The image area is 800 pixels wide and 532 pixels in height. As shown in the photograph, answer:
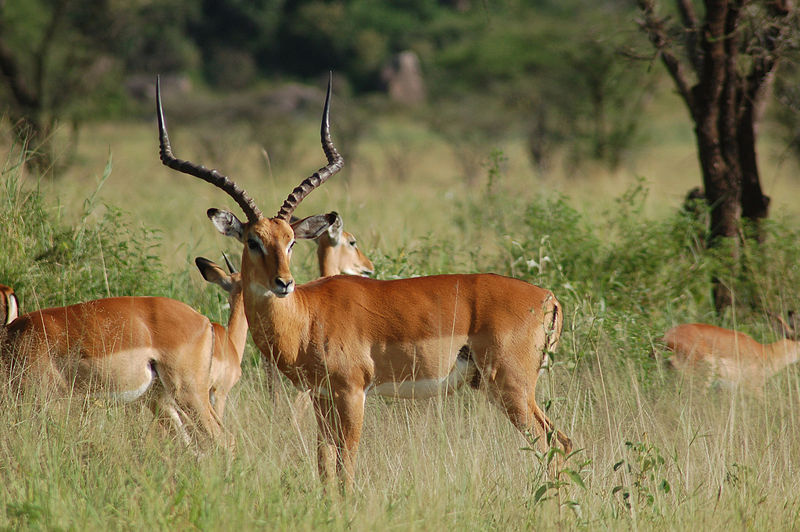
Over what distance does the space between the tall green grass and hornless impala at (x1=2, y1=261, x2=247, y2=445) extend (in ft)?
0.48

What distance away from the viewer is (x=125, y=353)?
4.04 meters

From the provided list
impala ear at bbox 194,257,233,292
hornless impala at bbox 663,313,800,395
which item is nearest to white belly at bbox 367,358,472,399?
impala ear at bbox 194,257,233,292

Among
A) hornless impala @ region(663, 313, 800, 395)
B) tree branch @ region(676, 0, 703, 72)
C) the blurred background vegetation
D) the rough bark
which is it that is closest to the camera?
hornless impala @ region(663, 313, 800, 395)

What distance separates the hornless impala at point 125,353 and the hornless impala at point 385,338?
0.49 meters

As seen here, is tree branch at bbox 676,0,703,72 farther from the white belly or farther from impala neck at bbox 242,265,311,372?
impala neck at bbox 242,265,311,372

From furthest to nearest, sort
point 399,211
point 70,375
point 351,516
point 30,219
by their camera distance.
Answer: point 399,211
point 30,219
point 70,375
point 351,516

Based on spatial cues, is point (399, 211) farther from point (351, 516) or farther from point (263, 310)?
point (351, 516)

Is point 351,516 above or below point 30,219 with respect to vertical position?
below

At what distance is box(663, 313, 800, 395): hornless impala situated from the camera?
493 centimetres

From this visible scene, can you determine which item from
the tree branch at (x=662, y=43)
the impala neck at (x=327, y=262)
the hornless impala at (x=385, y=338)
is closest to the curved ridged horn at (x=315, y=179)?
the hornless impala at (x=385, y=338)

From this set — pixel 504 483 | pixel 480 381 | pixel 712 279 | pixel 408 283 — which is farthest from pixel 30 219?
pixel 712 279

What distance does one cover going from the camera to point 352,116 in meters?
19.6

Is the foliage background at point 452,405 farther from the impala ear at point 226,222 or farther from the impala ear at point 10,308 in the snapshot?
the impala ear at point 226,222

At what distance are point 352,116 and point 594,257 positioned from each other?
1409 centimetres
